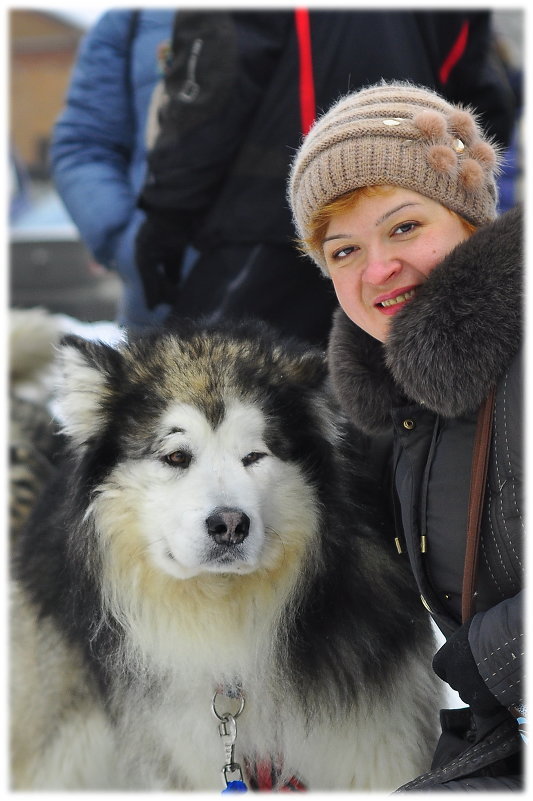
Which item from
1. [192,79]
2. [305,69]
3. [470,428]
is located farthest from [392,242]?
[192,79]

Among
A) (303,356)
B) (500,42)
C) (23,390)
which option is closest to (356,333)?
(303,356)

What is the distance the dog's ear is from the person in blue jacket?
860 millimetres

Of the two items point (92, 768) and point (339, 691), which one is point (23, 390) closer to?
point (92, 768)

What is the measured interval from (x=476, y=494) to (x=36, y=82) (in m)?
6.72

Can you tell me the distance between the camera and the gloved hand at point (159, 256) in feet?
9.00

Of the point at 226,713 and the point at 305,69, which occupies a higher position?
the point at 305,69

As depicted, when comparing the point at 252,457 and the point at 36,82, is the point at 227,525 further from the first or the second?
the point at 36,82

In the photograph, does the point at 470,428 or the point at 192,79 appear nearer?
the point at 470,428

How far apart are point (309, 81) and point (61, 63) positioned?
17.6 feet

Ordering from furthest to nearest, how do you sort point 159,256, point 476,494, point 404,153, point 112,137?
1. point 112,137
2. point 159,256
3. point 404,153
4. point 476,494

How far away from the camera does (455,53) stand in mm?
2674

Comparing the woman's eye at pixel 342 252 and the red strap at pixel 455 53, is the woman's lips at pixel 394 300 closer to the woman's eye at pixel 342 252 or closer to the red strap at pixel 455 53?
the woman's eye at pixel 342 252

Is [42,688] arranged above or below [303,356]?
below

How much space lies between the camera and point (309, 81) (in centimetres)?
254
